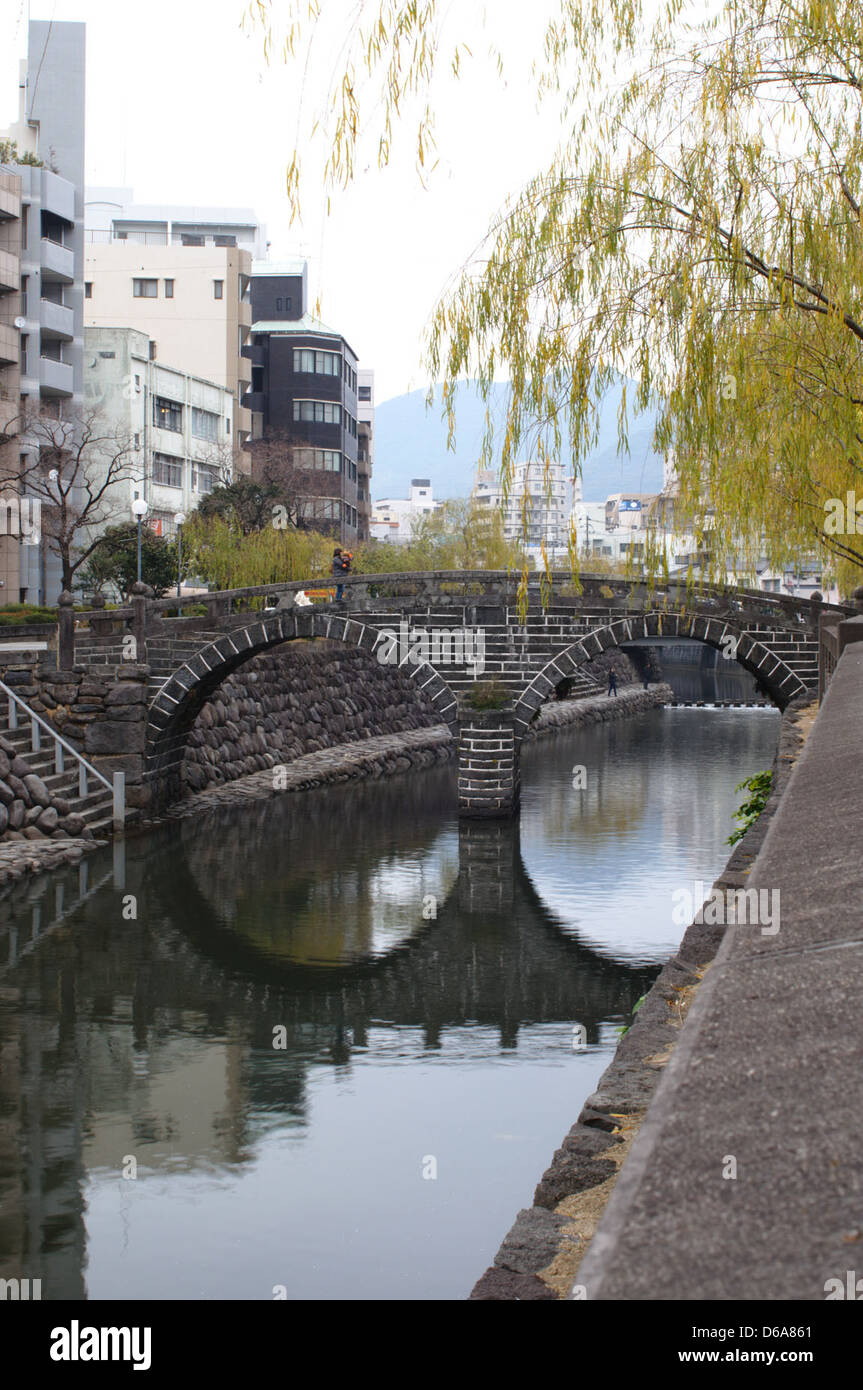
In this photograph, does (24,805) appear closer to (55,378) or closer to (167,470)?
(55,378)

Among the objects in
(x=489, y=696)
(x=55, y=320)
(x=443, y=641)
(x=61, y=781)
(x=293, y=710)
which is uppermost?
(x=55, y=320)

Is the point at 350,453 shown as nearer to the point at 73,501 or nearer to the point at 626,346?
the point at 73,501

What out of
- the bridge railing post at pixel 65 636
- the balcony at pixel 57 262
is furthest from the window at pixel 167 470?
the bridge railing post at pixel 65 636

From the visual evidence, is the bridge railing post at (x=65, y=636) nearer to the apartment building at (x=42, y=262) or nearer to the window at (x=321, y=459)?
the apartment building at (x=42, y=262)

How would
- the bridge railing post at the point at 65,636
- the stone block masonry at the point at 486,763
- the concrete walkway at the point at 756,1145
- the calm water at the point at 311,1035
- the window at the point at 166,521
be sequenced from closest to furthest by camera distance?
the concrete walkway at the point at 756,1145, the calm water at the point at 311,1035, the bridge railing post at the point at 65,636, the stone block masonry at the point at 486,763, the window at the point at 166,521

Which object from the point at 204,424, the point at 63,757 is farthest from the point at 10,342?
the point at 63,757

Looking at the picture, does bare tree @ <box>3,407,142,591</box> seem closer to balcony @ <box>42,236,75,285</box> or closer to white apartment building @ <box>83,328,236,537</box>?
white apartment building @ <box>83,328,236,537</box>

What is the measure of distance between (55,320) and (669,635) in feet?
72.4

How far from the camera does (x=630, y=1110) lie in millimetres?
5566

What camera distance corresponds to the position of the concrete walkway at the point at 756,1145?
148cm

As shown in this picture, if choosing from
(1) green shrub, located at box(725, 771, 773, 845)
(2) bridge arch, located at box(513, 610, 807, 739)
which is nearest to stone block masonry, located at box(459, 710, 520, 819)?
(2) bridge arch, located at box(513, 610, 807, 739)

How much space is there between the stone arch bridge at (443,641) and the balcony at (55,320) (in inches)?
645

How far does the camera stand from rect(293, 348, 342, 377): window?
55.2m

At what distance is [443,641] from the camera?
25109mm
